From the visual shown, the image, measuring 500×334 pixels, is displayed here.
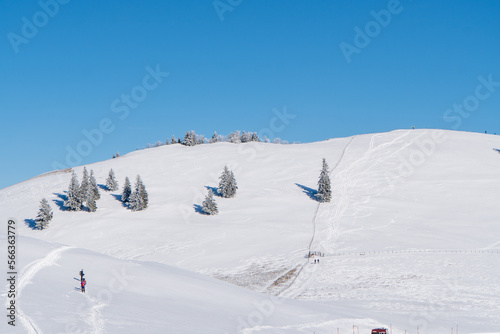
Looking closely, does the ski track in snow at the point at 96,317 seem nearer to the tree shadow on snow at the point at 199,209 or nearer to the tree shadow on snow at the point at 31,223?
the tree shadow on snow at the point at 199,209

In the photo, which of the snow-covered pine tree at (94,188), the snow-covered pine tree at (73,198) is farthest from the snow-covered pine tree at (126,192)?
the snow-covered pine tree at (73,198)

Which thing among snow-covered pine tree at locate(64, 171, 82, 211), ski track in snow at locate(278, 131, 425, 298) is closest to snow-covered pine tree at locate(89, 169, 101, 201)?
snow-covered pine tree at locate(64, 171, 82, 211)

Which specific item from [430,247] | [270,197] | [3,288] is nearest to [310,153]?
[270,197]

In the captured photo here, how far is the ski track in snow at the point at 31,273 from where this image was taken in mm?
17731

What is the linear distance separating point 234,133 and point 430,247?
101998mm

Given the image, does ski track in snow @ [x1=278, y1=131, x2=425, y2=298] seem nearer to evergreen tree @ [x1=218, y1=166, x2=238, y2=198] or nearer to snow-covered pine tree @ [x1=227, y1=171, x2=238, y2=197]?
snow-covered pine tree @ [x1=227, y1=171, x2=238, y2=197]

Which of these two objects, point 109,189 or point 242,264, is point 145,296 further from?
point 109,189

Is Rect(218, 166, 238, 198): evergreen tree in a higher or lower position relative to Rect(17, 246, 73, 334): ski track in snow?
higher

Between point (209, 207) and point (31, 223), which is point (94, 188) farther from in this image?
point (209, 207)

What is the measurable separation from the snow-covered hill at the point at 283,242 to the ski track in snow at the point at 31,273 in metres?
0.16

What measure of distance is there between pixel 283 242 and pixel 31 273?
33859 mm

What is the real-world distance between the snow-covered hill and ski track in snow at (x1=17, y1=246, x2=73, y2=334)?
157 mm

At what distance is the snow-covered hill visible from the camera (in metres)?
25.6

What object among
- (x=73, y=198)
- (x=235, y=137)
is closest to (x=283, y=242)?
(x=73, y=198)
